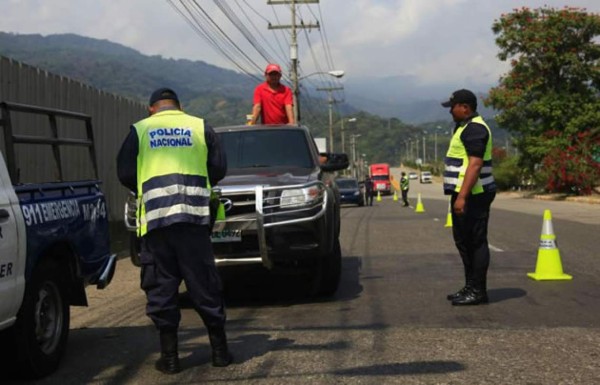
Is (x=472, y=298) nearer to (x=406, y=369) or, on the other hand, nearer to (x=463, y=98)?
(x=463, y=98)

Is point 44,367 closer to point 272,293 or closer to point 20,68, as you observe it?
point 272,293

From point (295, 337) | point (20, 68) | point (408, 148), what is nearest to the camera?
point (295, 337)

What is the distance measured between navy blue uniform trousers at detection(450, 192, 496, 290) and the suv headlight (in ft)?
4.67

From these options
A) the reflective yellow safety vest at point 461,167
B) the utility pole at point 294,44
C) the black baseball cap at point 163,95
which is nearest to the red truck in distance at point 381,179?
the utility pole at point 294,44

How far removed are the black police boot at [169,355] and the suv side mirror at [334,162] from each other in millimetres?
3493

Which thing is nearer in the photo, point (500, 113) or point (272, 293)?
point (272, 293)

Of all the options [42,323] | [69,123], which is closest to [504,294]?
[42,323]

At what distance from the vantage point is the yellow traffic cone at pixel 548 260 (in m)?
8.29

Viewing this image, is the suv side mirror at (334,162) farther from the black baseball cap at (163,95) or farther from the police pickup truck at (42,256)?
the black baseball cap at (163,95)

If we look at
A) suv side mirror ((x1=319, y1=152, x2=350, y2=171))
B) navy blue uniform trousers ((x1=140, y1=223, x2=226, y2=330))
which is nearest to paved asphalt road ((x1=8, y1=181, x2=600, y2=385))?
navy blue uniform trousers ((x1=140, y1=223, x2=226, y2=330))

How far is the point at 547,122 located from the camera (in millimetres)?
35312

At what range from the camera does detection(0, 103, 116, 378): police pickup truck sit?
4184 millimetres

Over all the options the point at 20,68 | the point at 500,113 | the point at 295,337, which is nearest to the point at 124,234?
the point at 20,68

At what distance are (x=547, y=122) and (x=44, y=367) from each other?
34.1 meters
